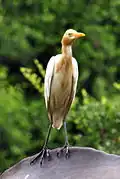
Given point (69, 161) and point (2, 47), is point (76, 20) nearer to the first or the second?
point (2, 47)

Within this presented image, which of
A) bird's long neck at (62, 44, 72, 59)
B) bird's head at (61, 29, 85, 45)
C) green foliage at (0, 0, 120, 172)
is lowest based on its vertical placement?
green foliage at (0, 0, 120, 172)

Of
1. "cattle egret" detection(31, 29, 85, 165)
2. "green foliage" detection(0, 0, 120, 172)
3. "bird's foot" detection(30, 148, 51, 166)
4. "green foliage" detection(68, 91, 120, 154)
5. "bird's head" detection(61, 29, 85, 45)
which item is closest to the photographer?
"bird's foot" detection(30, 148, 51, 166)

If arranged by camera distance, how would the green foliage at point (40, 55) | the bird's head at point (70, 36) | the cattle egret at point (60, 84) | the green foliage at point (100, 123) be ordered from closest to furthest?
1. the bird's head at point (70, 36)
2. the cattle egret at point (60, 84)
3. the green foliage at point (100, 123)
4. the green foliage at point (40, 55)

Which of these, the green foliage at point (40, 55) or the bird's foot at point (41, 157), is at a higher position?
the bird's foot at point (41, 157)

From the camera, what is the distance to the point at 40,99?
23.4 ft

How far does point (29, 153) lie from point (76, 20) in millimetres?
1618

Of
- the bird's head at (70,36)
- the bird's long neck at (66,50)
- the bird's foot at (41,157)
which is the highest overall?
the bird's head at (70,36)

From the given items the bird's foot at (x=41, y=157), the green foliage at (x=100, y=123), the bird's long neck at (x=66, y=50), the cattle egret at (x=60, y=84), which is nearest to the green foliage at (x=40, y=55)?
the green foliage at (x=100, y=123)

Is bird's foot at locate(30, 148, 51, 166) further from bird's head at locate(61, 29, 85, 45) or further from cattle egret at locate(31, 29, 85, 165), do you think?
bird's head at locate(61, 29, 85, 45)

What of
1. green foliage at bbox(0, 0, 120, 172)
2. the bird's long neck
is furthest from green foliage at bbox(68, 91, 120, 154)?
the bird's long neck

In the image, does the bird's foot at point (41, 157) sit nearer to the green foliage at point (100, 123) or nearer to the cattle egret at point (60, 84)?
the cattle egret at point (60, 84)

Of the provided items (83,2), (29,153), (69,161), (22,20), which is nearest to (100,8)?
(83,2)

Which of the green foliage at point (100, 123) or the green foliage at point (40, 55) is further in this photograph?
the green foliage at point (40, 55)

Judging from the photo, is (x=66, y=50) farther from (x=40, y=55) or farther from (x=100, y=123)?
(x=40, y=55)
